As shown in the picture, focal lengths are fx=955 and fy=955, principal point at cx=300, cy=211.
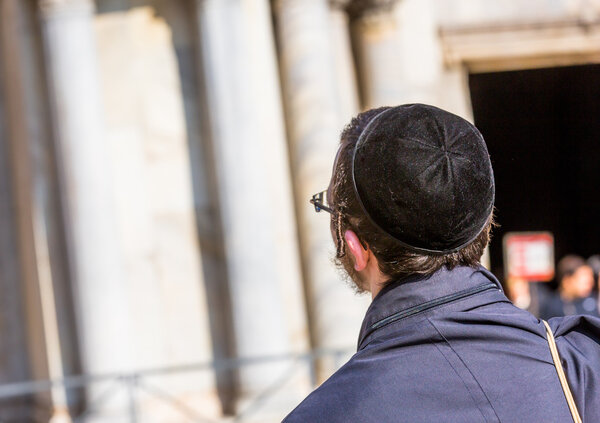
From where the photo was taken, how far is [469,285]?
61.4 inches

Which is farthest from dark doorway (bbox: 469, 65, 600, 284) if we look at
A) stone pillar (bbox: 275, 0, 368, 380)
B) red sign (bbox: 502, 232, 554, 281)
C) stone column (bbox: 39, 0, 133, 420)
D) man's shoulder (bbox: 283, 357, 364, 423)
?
man's shoulder (bbox: 283, 357, 364, 423)

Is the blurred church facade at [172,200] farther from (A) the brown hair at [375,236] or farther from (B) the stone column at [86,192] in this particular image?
(A) the brown hair at [375,236]

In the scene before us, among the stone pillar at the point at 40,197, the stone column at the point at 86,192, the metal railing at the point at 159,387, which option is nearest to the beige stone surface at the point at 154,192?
the metal railing at the point at 159,387

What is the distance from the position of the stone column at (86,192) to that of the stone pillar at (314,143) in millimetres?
1673

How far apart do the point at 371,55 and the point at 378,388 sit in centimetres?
757

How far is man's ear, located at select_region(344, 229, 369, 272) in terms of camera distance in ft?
5.25

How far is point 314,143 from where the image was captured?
8.20 metres

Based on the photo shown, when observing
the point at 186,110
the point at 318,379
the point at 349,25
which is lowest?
the point at 318,379

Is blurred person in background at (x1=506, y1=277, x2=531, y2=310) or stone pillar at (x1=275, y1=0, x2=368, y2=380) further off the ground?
stone pillar at (x1=275, y1=0, x2=368, y2=380)

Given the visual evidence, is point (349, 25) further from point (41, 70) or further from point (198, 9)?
point (41, 70)

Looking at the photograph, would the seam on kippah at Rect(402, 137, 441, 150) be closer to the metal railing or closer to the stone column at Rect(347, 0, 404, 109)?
the metal railing

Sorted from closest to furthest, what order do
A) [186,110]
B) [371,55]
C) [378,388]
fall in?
1. [378,388]
2. [186,110]
3. [371,55]

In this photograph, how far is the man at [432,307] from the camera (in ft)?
4.65

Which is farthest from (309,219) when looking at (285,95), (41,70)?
(41,70)
